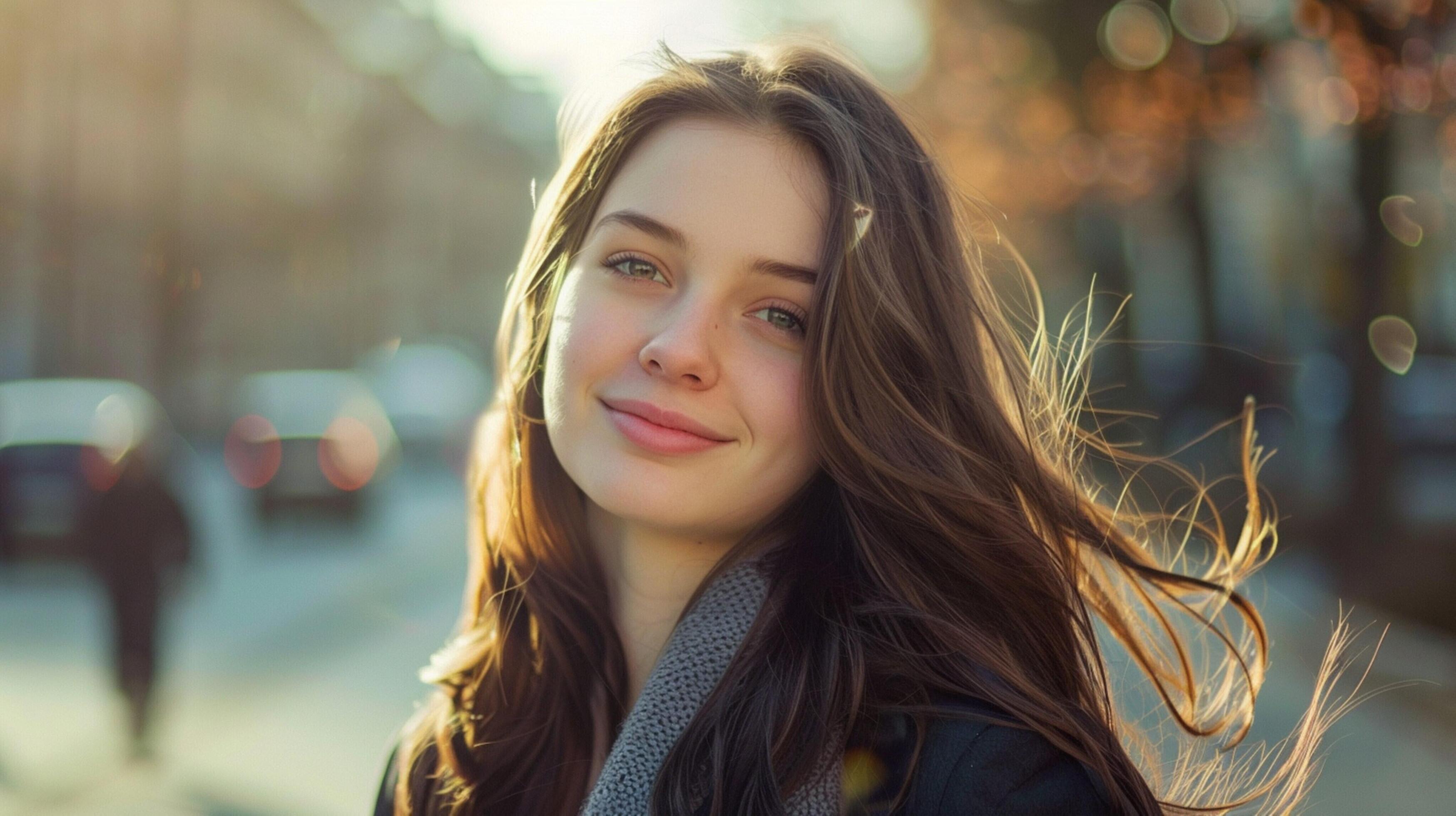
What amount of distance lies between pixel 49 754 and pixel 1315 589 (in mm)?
9258

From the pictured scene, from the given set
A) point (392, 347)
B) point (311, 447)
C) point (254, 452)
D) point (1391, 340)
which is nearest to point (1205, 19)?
point (1391, 340)

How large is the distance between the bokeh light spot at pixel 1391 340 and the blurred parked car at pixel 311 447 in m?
12.3

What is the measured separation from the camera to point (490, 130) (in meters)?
59.7

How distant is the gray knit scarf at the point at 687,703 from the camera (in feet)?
6.19

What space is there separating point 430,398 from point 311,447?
43.9ft

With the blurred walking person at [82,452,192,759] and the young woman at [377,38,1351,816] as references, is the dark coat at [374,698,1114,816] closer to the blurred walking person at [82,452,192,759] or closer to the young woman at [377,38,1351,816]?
the young woman at [377,38,1351,816]

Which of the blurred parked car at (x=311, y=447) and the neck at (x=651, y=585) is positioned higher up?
the neck at (x=651, y=585)

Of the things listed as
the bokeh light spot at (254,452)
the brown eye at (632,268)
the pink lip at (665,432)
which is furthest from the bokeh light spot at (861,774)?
the bokeh light spot at (254,452)

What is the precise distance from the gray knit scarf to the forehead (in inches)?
21.6

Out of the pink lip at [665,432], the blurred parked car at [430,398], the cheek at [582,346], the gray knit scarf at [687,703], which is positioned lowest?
the blurred parked car at [430,398]

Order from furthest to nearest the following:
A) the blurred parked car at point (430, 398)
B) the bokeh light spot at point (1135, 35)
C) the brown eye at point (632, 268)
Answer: the blurred parked car at point (430, 398)
the bokeh light spot at point (1135, 35)
the brown eye at point (632, 268)

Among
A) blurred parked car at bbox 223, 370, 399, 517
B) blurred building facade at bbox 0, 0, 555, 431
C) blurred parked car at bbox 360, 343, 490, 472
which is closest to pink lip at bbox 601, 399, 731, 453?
blurred parked car at bbox 223, 370, 399, 517

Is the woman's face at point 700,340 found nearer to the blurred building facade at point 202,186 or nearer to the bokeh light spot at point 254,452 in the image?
the bokeh light spot at point 254,452

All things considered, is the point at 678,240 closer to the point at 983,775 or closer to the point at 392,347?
the point at 983,775
